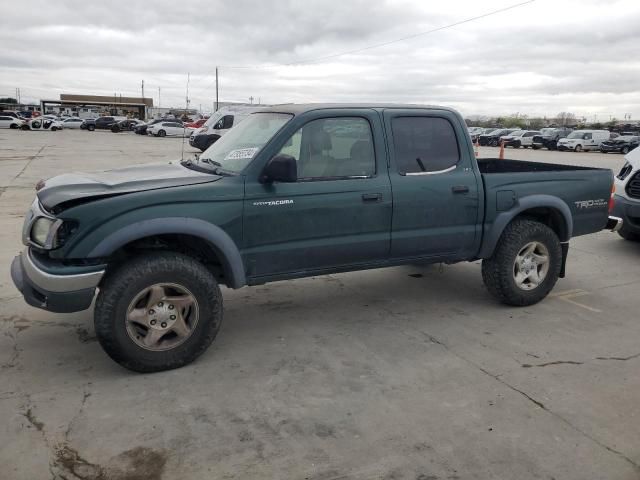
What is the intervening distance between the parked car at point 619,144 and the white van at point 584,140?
1.59ft

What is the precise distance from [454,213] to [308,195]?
1409 millimetres

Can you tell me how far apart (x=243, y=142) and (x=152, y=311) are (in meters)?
1.56

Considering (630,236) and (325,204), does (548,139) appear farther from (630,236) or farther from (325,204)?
(325,204)

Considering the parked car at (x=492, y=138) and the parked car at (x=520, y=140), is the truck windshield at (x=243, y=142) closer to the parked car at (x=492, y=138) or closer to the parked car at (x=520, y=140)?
the parked car at (x=520, y=140)

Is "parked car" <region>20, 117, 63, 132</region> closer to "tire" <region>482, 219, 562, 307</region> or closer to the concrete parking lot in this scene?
the concrete parking lot

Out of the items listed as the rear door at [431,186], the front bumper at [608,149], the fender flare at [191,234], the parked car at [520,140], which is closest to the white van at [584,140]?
the front bumper at [608,149]

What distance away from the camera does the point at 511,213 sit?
5.09 m

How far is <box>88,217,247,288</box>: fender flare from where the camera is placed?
11.8ft

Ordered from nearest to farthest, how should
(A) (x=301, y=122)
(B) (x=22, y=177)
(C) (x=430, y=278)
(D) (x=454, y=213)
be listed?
(A) (x=301, y=122) < (D) (x=454, y=213) < (C) (x=430, y=278) < (B) (x=22, y=177)

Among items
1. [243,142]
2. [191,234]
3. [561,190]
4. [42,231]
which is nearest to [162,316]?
[191,234]

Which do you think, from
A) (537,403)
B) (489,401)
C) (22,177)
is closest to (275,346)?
(489,401)

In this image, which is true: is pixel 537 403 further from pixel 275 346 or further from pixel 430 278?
pixel 430 278

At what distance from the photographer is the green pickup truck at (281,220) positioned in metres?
3.64

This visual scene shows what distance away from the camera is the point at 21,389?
11.8 feet
